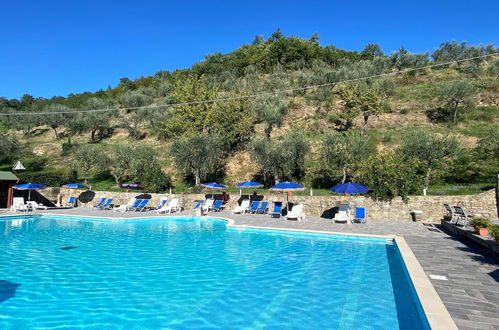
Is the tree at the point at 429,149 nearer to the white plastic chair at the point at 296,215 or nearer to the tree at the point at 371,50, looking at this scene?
the white plastic chair at the point at 296,215

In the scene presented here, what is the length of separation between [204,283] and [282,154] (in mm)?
17683

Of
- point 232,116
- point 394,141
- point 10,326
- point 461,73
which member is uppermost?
point 461,73

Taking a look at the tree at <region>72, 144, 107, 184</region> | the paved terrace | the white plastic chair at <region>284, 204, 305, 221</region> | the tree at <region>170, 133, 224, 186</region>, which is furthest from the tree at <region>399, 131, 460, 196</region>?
the tree at <region>72, 144, 107, 184</region>

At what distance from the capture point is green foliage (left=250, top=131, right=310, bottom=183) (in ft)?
79.3

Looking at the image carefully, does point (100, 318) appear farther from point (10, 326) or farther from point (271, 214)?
point (271, 214)

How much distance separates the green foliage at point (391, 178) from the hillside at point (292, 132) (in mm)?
78

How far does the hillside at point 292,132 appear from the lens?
2394cm

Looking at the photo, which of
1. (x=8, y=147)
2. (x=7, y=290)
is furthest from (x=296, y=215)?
(x=8, y=147)

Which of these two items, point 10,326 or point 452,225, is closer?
point 10,326

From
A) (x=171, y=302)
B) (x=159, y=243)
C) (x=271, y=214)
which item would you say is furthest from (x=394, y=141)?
(x=171, y=302)

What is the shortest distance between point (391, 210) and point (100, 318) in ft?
50.1

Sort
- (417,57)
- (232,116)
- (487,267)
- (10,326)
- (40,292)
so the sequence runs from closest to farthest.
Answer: (10,326) < (40,292) < (487,267) < (232,116) < (417,57)

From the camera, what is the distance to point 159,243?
11.7m

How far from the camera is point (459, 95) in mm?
33812
